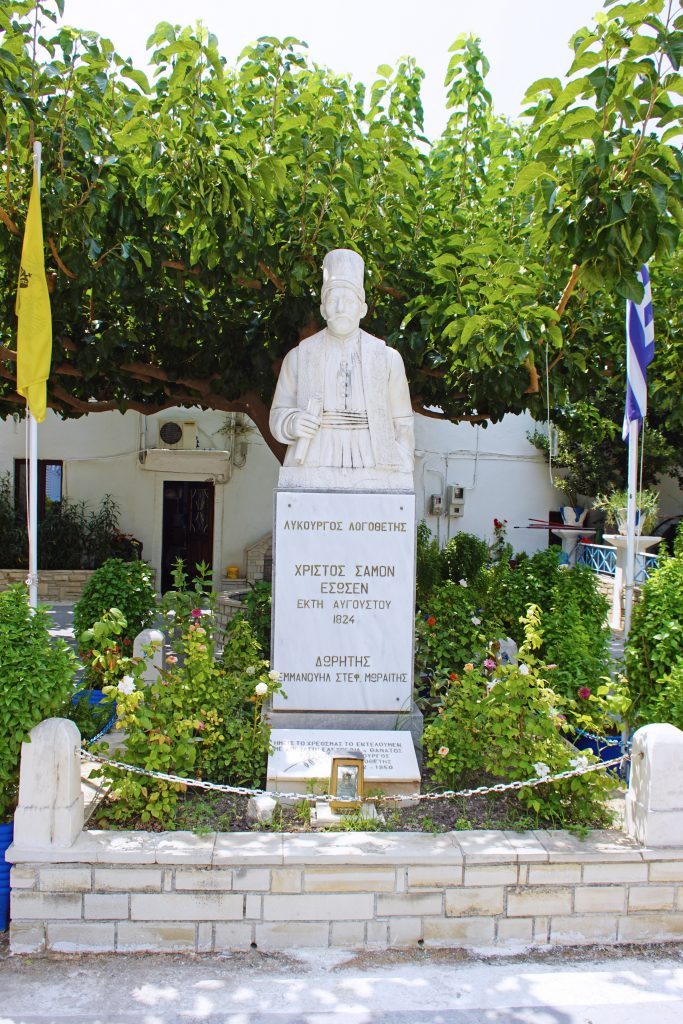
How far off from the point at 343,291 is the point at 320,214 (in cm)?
143

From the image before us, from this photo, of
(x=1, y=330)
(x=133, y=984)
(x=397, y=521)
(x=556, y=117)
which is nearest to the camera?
(x=133, y=984)

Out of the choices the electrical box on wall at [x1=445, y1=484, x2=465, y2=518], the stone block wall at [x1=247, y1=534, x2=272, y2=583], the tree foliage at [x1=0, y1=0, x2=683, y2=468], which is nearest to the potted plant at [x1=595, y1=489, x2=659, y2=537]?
the electrical box on wall at [x1=445, y1=484, x2=465, y2=518]

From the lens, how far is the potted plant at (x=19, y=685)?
3.34 meters

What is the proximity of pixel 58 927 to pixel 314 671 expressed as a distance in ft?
5.99

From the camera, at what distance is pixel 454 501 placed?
14.4 metres

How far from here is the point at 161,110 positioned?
4.77m

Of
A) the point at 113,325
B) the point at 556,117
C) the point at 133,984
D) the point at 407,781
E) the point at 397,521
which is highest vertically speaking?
the point at 556,117

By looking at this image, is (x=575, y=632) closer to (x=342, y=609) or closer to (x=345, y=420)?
(x=342, y=609)

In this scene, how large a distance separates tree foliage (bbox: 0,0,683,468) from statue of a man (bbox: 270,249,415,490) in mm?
836

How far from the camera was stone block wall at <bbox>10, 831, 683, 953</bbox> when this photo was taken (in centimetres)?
322

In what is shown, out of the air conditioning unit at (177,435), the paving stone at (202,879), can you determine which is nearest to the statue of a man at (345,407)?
the paving stone at (202,879)

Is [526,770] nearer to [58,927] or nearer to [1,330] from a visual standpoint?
[58,927]

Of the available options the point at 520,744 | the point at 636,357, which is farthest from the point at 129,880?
the point at 636,357

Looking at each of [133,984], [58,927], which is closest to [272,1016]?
[133,984]
